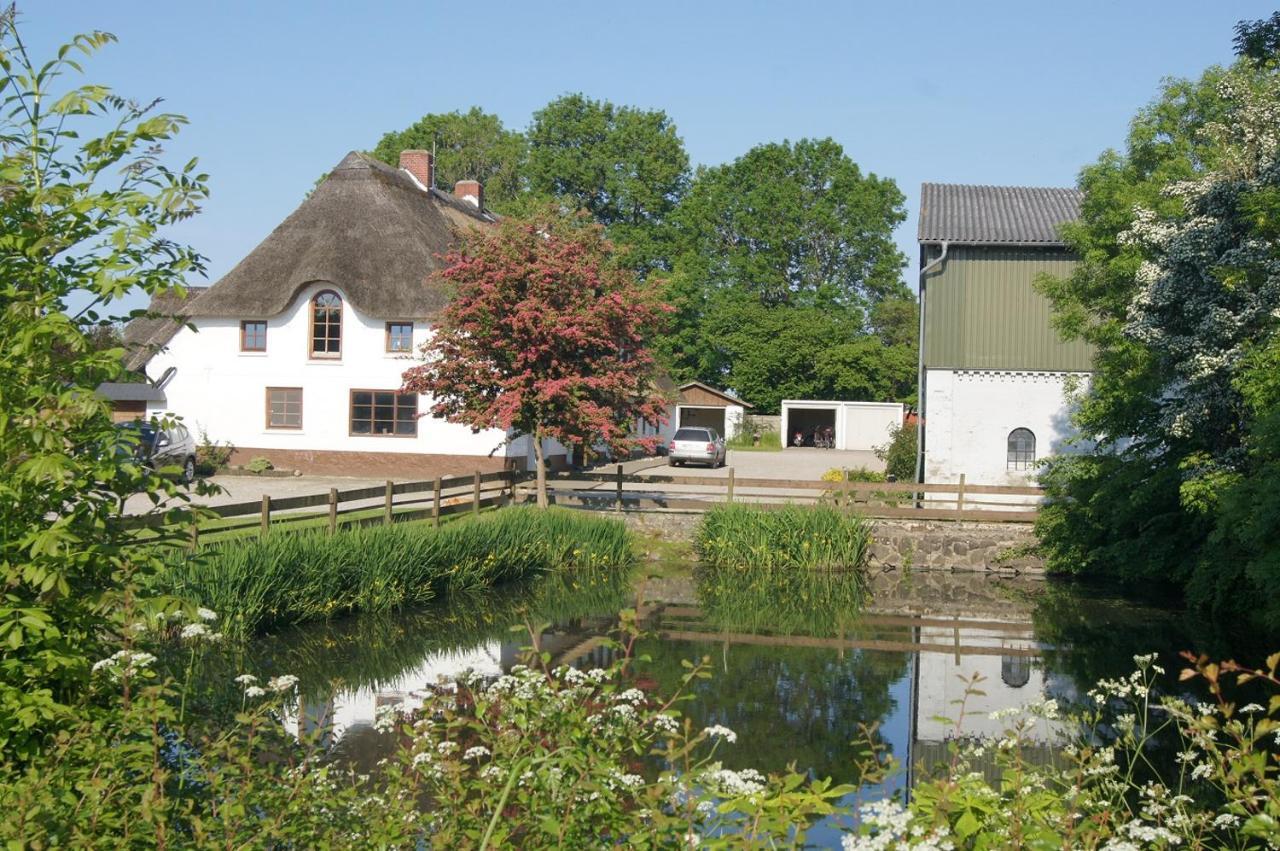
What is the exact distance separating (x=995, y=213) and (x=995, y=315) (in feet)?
8.82

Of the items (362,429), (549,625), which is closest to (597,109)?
(362,429)

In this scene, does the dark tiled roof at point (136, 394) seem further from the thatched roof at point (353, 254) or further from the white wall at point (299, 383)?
the thatched roof at point (353, 254)

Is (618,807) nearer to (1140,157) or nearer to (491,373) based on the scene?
(491,373)

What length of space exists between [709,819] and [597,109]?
56.4 m

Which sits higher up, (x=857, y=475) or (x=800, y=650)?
(x=857, y=475)

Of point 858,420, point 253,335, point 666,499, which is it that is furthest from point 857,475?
point 858,420

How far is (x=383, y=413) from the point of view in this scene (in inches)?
1178

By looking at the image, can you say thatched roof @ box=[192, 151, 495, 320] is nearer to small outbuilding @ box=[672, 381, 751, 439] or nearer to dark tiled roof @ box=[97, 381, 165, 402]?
dark tiled roof @ box=[97, 381, 165, 402]

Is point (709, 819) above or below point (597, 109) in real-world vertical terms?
below

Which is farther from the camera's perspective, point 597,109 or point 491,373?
point 597,109

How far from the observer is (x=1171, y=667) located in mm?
12961

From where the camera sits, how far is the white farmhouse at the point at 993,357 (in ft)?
83.3

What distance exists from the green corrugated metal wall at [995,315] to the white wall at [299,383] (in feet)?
34.8

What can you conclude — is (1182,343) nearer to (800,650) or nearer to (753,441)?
(800,650)
